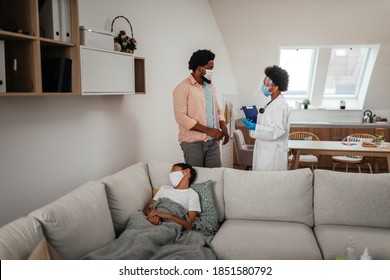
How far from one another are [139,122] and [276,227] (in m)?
1.76

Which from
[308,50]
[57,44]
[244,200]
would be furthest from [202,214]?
[308,50]

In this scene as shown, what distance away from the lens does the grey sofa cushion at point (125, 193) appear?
243cm

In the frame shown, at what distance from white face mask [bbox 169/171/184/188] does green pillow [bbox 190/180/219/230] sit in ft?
0.37

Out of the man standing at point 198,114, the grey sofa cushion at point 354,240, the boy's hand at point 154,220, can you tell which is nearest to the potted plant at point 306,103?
the man standing at point 198,114

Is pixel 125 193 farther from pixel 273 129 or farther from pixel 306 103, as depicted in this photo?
pixel 306 103

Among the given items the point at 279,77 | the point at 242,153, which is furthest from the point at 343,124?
the point at 279,77

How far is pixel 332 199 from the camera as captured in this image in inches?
107

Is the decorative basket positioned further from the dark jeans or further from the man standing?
the dark jeans

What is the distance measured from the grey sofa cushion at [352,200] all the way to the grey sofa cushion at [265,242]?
198mm

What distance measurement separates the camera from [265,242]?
238 cm

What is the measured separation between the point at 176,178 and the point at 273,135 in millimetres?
921

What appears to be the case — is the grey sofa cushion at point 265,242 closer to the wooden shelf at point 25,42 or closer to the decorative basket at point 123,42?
the wooden shelf at point 25,42

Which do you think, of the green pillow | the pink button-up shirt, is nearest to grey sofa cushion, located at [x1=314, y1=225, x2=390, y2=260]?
the green pillow

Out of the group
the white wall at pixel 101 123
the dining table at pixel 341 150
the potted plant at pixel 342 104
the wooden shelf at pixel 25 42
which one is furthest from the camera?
the potted plant at pixel 342 104
